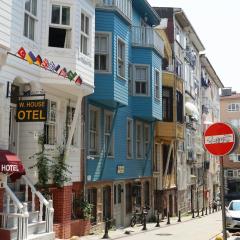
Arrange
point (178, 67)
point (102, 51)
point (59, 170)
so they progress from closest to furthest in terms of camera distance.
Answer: point (59, 170)
point (102, 51)
point (178, 67)

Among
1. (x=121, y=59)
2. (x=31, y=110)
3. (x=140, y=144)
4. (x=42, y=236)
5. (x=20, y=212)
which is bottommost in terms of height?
(x=42, y=236)

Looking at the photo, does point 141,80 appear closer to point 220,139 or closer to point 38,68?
point 38,68

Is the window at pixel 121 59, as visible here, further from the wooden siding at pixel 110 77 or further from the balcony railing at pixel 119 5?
the balcony railing at pixel 119 5

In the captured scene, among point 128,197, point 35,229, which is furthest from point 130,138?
point 35,229

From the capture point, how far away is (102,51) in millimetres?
21562

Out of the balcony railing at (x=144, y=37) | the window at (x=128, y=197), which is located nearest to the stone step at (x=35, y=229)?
the window at (x=128, y=197)

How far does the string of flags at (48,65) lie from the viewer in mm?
12827

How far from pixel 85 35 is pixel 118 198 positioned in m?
9.93

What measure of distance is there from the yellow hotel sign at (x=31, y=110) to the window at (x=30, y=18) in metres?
2.59

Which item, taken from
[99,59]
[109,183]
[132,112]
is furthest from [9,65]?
[132,112]

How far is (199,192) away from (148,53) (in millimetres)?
25863

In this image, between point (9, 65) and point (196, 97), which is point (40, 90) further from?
point (196, 97)

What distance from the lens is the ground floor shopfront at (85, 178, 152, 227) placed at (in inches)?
851

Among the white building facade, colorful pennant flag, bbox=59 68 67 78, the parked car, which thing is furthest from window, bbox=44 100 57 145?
the parked car
